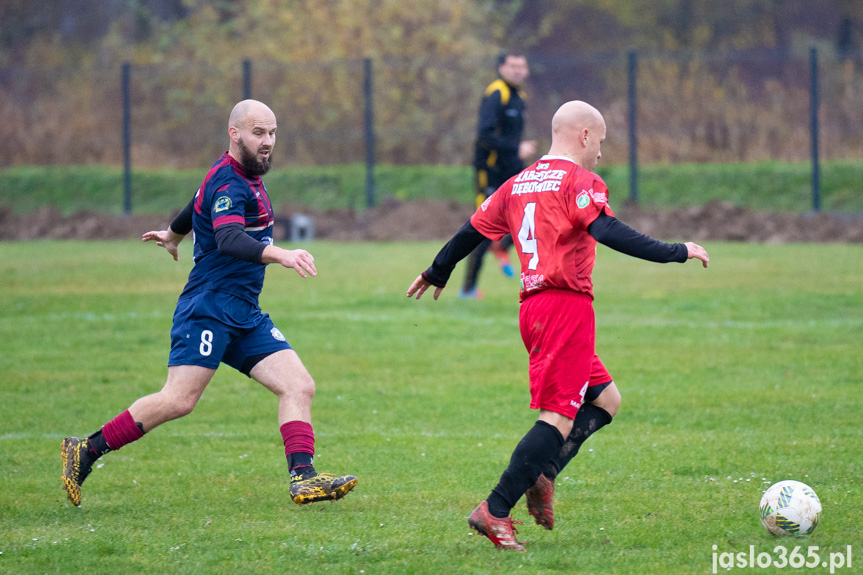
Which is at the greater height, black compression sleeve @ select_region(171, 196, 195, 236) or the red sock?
black compression sleeve @ select_region(171, 196, 195, 236)

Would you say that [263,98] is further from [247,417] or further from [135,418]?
[135,418]

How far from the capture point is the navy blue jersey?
5.12 metres

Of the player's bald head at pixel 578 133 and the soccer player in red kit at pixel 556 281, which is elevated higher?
the player's bald head at pixel 578 133

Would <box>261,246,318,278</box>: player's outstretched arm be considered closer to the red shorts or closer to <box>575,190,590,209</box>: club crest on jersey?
the red shorts

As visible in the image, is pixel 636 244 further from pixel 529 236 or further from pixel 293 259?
pixel 293 259

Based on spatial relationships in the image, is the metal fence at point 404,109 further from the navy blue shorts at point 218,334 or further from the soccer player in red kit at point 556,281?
the soccer player in red kit at point 556,281

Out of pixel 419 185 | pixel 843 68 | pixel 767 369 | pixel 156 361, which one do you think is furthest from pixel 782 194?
pixel 156 361

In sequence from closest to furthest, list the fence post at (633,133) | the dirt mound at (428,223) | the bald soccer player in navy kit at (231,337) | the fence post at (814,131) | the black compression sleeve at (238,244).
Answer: the black compression sleeve at (238,244)
the bald soccer player in navy kit at (231,337)
the dirt mound at (428,223)
the fence post at (814,131)
the fence post at (633,133)

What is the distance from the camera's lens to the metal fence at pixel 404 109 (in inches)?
918

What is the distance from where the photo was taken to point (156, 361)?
9391mm

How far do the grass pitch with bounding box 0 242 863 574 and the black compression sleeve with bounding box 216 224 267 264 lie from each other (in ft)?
4.13

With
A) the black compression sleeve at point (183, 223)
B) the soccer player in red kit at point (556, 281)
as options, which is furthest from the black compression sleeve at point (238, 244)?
the soccer player in red kit at point (556, 281)

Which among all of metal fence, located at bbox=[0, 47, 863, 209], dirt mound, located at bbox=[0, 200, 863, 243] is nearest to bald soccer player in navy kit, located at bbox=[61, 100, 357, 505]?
dirt mound, located at bbox=[0, 200, 863, 243]

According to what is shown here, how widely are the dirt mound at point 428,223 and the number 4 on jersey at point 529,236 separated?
15260 millimetres
